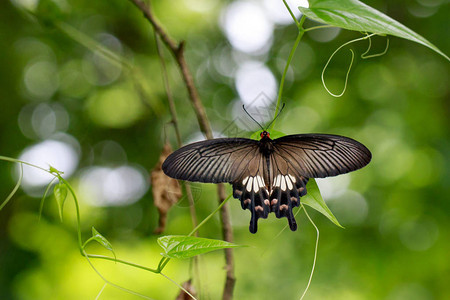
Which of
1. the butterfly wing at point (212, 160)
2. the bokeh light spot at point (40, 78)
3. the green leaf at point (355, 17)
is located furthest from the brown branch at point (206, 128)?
the bokeh light spot at point (40, 78)

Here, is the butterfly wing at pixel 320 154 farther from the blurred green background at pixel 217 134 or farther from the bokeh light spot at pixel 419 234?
the bokeh light spot at pixel 419 234

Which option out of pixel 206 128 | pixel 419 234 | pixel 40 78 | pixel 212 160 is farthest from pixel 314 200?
pixel 40 78

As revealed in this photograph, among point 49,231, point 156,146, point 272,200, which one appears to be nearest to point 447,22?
point 156,146

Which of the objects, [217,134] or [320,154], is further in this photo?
[217,134]

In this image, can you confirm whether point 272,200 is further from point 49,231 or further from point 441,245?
point 441,245

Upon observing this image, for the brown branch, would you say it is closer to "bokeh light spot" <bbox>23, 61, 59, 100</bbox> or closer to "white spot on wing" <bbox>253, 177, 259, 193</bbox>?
"white spot on wing" <bbox>253, 177, 259, 193</bbox>

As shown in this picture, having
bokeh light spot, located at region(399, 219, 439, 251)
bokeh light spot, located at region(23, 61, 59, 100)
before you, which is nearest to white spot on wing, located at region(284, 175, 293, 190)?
bokeh light spot, located at region(399, 219, 439, 251)

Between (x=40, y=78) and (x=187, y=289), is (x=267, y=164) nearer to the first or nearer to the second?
(x=187, y=289)

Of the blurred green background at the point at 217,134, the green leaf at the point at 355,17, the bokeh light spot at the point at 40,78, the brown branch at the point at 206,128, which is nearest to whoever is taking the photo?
the green leaf at the point at 355,17
